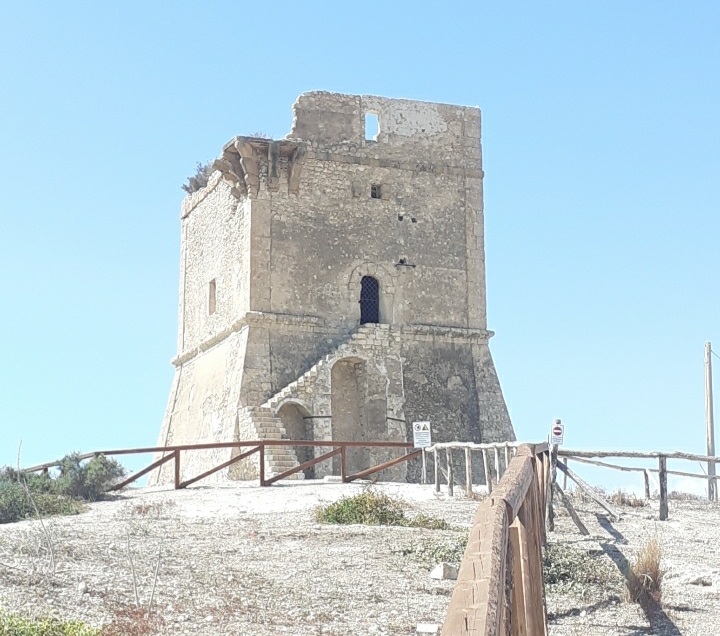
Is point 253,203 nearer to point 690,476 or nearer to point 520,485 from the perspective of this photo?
point 690,476

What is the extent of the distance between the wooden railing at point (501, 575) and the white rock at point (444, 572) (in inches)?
98.5

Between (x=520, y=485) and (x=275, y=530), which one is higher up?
(x=520, y=485)

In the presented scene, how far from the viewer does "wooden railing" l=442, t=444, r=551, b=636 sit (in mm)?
3305

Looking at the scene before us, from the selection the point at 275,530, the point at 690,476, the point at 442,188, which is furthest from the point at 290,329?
the point at 275,530

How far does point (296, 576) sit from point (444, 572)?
4.21ft

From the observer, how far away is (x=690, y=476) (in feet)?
64.4

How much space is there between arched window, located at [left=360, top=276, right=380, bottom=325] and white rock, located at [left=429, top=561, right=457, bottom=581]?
16457mm

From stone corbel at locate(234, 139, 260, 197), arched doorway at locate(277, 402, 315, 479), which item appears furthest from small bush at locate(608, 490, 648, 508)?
stone corbel at locate(234, 139, 260, 197)

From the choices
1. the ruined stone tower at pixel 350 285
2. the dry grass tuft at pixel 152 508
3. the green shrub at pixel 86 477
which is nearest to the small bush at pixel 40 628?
the dry grass tuft at pixel 152 508

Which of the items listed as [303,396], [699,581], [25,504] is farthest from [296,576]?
[303,396]

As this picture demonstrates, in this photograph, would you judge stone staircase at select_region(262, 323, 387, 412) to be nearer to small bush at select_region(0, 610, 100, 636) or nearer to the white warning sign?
the white warning sign

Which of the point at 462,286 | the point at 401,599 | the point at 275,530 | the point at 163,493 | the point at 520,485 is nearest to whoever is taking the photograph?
the point at 520,485

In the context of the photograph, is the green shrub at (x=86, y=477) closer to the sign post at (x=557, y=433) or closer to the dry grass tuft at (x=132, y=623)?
the sign post at (x=557, y=433)

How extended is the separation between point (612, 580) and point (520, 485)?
3.83 m
